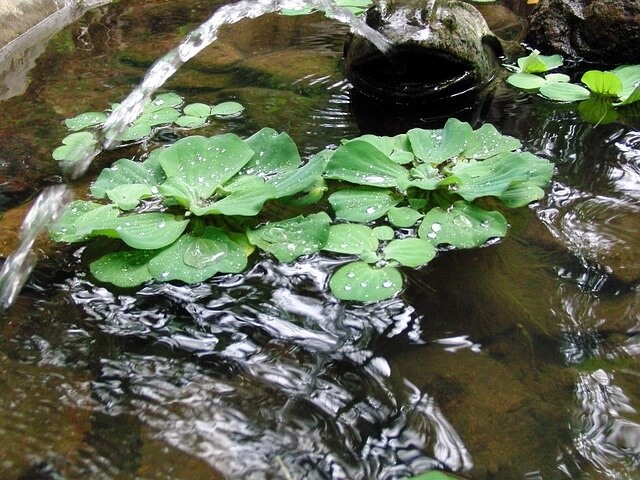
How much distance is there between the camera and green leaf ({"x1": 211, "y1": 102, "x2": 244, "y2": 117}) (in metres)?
2.21

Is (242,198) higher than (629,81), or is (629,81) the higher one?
(242,198)

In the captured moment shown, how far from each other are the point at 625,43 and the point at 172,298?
7.01ft

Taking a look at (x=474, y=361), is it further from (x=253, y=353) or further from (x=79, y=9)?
(x=79, y=9)

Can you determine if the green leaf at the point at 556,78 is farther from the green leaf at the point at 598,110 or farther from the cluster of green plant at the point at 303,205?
the cluster of green plant at the point at 303,205

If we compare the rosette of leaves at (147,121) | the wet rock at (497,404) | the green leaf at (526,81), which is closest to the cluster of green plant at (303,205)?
the wet rock at (497,404)

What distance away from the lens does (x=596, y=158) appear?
1861mm

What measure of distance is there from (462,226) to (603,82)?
1.10 m

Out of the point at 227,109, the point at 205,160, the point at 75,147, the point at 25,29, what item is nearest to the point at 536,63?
the point at 227,109

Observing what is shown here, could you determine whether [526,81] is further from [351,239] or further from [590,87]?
[351,239]

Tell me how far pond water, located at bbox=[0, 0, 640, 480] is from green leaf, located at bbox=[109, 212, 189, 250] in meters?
0.11

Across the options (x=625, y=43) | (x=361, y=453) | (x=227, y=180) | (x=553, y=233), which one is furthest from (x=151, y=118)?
(x=625, y=43)

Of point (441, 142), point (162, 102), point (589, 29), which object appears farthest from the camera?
point (589, 29)

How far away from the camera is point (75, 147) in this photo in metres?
2.00

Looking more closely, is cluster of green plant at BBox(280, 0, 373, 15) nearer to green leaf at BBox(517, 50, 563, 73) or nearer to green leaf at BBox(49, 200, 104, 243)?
green leaf at BBox(517, 50, 563, 73)
